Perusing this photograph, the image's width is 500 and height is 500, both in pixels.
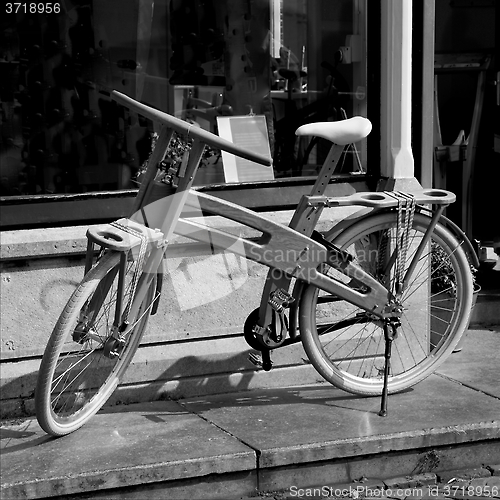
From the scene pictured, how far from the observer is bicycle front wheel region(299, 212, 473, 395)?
4.60m

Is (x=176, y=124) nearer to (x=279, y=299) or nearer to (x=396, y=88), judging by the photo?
(x=279, y=299)

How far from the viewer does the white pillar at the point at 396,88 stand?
5016 mm

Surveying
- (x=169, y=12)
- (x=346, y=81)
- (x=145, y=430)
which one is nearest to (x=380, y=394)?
(x=145, y=430)

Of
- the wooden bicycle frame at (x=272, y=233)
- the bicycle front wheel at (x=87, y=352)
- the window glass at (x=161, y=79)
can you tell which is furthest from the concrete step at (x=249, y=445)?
the window glass at (x=161, y=79)

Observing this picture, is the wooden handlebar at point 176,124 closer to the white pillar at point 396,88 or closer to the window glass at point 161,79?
the window glass at point 161,79

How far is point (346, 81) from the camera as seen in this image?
209 inches

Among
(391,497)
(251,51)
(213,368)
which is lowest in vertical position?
(391,497)

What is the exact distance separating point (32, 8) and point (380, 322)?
240 cm

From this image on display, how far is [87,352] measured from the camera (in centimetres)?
435

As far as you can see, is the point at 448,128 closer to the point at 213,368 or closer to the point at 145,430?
the point at 213,368

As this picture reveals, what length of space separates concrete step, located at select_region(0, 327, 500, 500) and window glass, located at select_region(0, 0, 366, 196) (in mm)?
1285

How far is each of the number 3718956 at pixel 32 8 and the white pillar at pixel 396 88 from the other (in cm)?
180

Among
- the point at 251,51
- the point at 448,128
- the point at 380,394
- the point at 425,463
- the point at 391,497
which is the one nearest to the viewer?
the point at 391,497

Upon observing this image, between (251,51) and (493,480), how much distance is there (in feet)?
8.71
